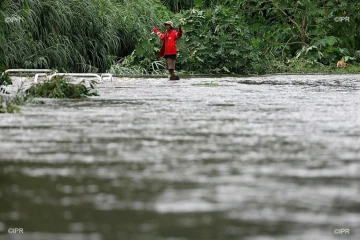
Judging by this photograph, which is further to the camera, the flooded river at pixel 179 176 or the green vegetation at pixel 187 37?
the green vegetation at pixel 187 37

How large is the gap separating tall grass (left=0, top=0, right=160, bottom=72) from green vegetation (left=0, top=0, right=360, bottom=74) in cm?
3

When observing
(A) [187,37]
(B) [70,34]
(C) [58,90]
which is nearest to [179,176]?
(C) [58,90]

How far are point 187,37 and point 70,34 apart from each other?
360cm

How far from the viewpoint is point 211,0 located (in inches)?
1237

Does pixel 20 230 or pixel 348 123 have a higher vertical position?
pixel 20 230

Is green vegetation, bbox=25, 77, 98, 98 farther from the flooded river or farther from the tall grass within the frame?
the tall grass

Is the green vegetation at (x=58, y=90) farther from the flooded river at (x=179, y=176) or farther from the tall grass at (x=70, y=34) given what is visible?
the tall grass at (x=70, y=34)

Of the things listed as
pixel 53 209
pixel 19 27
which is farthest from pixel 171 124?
pixel 19 27

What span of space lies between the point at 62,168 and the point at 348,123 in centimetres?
387

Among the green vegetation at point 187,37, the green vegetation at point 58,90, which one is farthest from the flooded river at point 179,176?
the green vegetation at point 187,37

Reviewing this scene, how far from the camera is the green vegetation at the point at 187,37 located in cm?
2434

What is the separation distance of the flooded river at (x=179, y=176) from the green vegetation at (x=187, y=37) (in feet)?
46.1

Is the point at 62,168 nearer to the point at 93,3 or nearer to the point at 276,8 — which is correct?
the point at 93,3

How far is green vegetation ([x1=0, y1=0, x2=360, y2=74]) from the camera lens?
2434 centimetres
